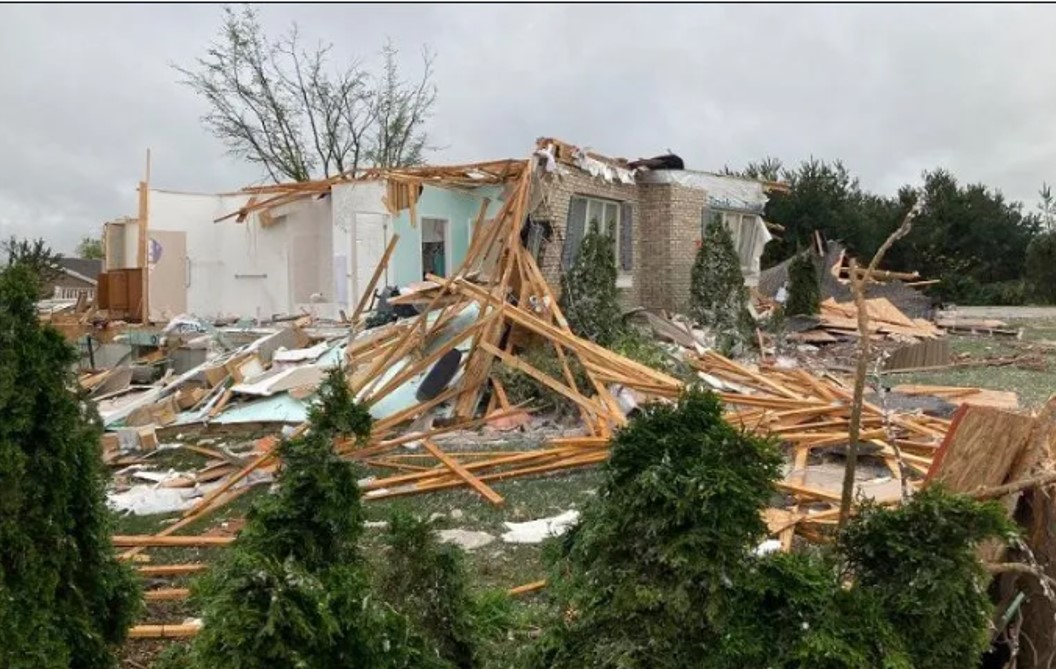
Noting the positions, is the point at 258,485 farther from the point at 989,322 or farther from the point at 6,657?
the point at 989,322

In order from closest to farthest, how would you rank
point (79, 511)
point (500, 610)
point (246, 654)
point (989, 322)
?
point (246, 654)
point (79, 511)
point (500, 610)
point (989, 322)

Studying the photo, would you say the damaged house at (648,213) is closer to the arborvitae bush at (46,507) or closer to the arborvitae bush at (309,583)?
the arborvitae bush at (46,507)

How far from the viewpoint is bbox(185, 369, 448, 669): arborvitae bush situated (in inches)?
82.4

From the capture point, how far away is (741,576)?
7.30ft

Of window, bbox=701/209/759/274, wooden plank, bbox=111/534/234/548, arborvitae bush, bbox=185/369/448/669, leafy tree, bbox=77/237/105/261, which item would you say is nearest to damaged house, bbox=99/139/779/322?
window, bbox=701/209/759/274

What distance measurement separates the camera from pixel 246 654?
207 cm

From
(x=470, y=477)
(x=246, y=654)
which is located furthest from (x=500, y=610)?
(x=470, y=477)

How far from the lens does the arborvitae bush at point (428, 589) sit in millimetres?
2688

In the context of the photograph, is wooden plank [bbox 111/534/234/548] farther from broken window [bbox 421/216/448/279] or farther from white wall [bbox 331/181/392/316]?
broken window [bbox 421/216/448/279]

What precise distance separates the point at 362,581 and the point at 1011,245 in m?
45.5

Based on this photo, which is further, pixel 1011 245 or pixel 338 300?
pixel 1011 245

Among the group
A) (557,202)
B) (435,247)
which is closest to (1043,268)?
(435,247)

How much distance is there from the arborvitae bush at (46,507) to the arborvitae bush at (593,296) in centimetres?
933

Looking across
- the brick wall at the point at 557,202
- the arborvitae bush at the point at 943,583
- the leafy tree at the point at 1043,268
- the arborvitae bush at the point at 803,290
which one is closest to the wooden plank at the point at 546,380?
the brick wall at the point at 557,202
